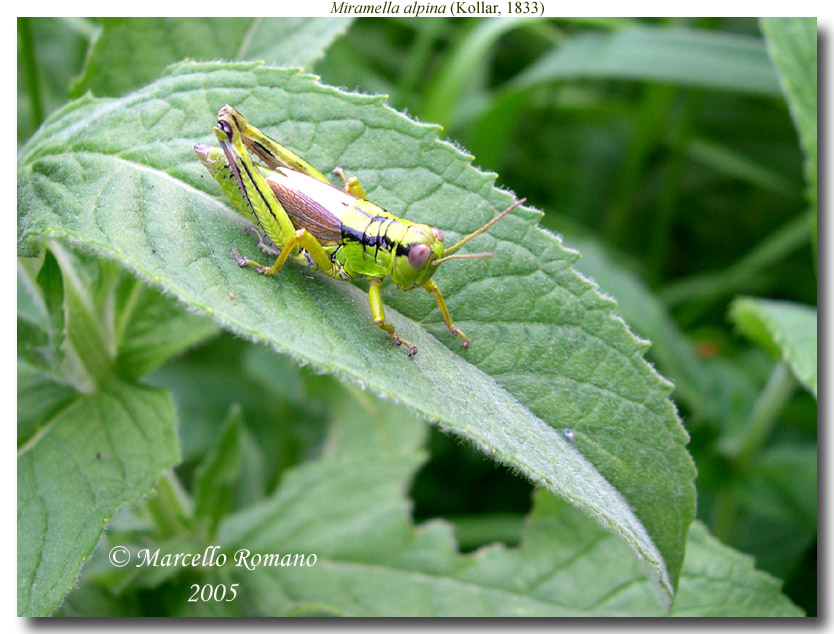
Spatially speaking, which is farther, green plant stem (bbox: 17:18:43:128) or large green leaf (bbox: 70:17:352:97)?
green plant stem (bbox: 17:18:43:128)

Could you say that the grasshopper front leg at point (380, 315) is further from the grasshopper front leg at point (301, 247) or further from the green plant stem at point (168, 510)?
the green plant stem at point (168, 510)

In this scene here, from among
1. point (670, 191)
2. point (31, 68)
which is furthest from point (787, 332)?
point (31, 68)

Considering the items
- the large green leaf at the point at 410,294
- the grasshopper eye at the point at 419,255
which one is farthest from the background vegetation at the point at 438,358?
the grasshopper eye at the point at 419,255

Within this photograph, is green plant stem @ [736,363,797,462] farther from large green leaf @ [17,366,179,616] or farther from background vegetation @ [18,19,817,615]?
large green leaf @ [17,366,179,616]

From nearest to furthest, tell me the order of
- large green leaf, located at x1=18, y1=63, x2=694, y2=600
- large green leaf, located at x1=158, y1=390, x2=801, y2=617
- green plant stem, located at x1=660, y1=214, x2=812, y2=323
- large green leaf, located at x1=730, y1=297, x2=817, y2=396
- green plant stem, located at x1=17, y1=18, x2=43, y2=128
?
large green leaf, located at x1=18, y1=63, x2=694, y2=600 < large green leaf, located at x1=158, y1=390, x2=801, y2=617 < large green leaf, located at x1=730, y1=297, x2=817, y2=396 < green plant stem, located at x1=17, y1=18, x2=43, y2=128 < green plant stem, located at x1=660, y1=214, x2=812, y2=323

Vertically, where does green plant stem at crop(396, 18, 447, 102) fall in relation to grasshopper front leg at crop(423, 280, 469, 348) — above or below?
above

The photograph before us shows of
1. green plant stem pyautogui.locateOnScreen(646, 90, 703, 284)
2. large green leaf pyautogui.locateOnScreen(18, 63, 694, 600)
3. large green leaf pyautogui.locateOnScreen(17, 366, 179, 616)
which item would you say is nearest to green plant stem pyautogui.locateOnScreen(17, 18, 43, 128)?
large green leaf pyautogui.locateOnScreen(18, 63, 694, 600)
